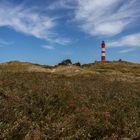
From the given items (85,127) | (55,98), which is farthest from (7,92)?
(85,127)

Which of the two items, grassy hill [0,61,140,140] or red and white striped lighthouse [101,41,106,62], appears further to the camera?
red and white striped lighthouse [101,41,106,62]

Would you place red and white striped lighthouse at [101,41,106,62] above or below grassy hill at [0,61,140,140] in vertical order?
above

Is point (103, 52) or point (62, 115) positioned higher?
point (103, 52)

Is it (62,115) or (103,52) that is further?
(103,52)

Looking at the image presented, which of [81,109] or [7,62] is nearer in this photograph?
[81,109]

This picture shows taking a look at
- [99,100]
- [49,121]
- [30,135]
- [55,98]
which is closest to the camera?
[30,135]

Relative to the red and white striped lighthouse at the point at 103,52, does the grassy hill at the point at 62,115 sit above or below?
below

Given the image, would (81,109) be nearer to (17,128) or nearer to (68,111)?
(68,111)

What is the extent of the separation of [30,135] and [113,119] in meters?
4.40

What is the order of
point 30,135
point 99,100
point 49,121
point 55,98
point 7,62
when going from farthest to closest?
point 7,62 < point 99,100 < point 55,98 < point 49,121 < point 30,135

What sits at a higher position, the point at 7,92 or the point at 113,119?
the point at 7,92

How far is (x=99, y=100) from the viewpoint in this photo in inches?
699

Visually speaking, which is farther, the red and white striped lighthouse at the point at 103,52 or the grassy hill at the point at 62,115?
the red and white striped lighthouse at the point at 103,52

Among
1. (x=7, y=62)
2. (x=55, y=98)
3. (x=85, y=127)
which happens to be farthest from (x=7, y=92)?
(x=7, y=62)
